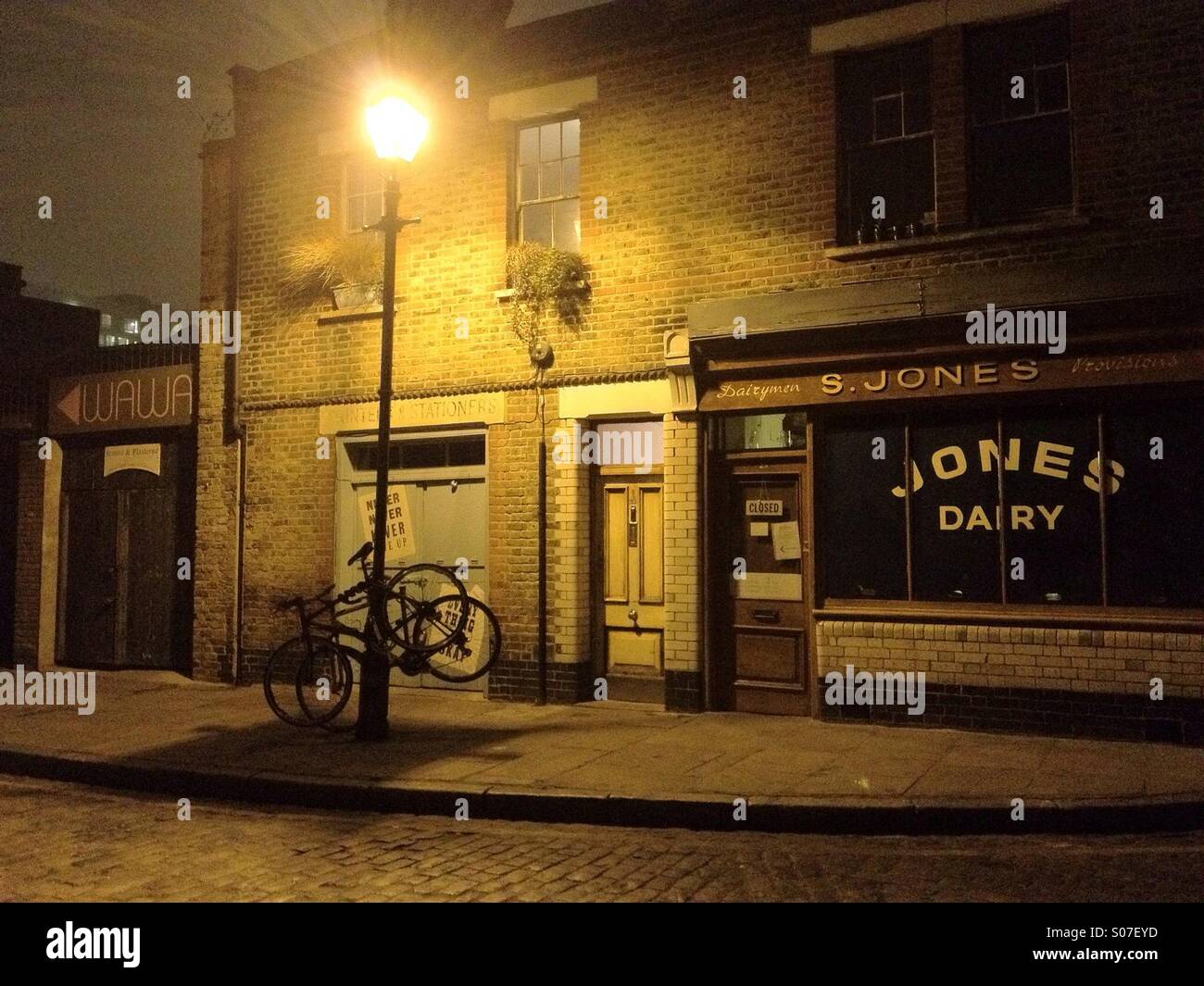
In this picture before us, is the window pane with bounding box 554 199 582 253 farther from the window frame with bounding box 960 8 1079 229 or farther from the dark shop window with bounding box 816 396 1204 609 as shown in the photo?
the window frame with bounding box 960 8 1079 229

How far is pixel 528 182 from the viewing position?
11.4 metres

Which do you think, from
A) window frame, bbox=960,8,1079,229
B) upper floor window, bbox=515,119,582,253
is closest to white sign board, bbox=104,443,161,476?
upper floor window, bbox=515,119,582,253

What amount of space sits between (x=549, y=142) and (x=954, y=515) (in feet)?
18.8

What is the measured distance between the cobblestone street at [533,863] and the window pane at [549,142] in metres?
7.17

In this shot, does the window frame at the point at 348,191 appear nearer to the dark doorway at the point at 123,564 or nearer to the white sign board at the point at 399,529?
the white sign board at the point at 399,529

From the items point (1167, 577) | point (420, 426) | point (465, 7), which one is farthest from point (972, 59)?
point (420, 426)

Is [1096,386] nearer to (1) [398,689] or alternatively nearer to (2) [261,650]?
(1) [398,689]

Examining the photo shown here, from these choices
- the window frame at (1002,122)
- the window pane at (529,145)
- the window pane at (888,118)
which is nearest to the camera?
Result: the window frame at (1002,122)

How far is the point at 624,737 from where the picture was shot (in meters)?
8.87

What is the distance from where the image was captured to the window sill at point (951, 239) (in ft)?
28.8

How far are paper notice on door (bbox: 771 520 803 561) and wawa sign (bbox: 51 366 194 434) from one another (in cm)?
762

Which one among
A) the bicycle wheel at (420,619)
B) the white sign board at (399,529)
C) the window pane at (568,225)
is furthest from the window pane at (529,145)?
the bicycle wheel at (420,619)

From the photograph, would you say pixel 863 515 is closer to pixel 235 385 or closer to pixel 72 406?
pixel 235 385

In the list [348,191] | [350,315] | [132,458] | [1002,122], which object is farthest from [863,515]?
[132,458]
